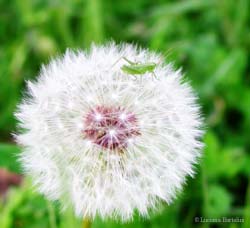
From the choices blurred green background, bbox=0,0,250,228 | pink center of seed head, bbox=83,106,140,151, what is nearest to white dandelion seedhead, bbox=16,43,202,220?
pink center of seed head, bbox=83,106,140,151

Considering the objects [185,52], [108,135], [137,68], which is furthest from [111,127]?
[185,52]

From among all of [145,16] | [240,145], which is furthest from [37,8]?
[240,145]

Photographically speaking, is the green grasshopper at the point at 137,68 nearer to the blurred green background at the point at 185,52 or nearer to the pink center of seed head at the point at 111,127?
the pink center of seed head at the point at 111,127

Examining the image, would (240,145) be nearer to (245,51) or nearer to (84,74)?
(245,51)

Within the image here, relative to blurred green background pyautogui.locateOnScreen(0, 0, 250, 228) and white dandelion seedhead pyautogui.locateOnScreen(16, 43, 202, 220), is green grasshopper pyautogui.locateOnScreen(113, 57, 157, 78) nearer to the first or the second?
white dandelion seedhead pyautogui.locateOnScreen(16, 43, 202, 220)

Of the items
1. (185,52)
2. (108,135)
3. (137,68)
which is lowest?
(108,135)

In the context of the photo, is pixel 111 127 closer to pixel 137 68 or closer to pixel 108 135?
pixel 108 135
